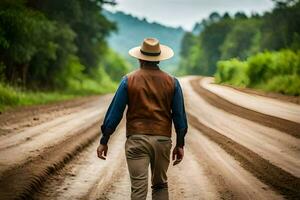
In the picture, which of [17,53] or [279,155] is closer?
[279,155]

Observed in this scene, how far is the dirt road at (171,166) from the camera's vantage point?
8172 millimetres

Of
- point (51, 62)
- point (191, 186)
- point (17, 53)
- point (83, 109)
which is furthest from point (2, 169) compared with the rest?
point (51, 62)

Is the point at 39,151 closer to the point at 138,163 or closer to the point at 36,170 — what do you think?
the point at 36,170

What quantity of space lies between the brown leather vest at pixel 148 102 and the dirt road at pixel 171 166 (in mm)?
2377

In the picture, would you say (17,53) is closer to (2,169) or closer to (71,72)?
(71,72)

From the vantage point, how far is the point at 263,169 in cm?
1002

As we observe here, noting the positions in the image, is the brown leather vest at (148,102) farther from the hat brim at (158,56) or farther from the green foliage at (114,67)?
the green foliage at (114,67)

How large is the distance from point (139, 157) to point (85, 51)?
36555 millimetres

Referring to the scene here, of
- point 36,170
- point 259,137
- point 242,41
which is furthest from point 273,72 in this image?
point 242,41

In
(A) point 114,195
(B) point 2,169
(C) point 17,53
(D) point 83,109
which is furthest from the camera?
(C) point 17,53

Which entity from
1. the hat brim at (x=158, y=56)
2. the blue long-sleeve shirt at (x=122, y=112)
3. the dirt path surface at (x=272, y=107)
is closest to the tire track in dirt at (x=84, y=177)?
the blue long-sleeve shirt at (x=122, y=112)

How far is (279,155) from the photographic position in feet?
37.6

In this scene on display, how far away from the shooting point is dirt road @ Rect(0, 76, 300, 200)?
817 cm

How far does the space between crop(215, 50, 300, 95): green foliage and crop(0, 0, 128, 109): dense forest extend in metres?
10.7
